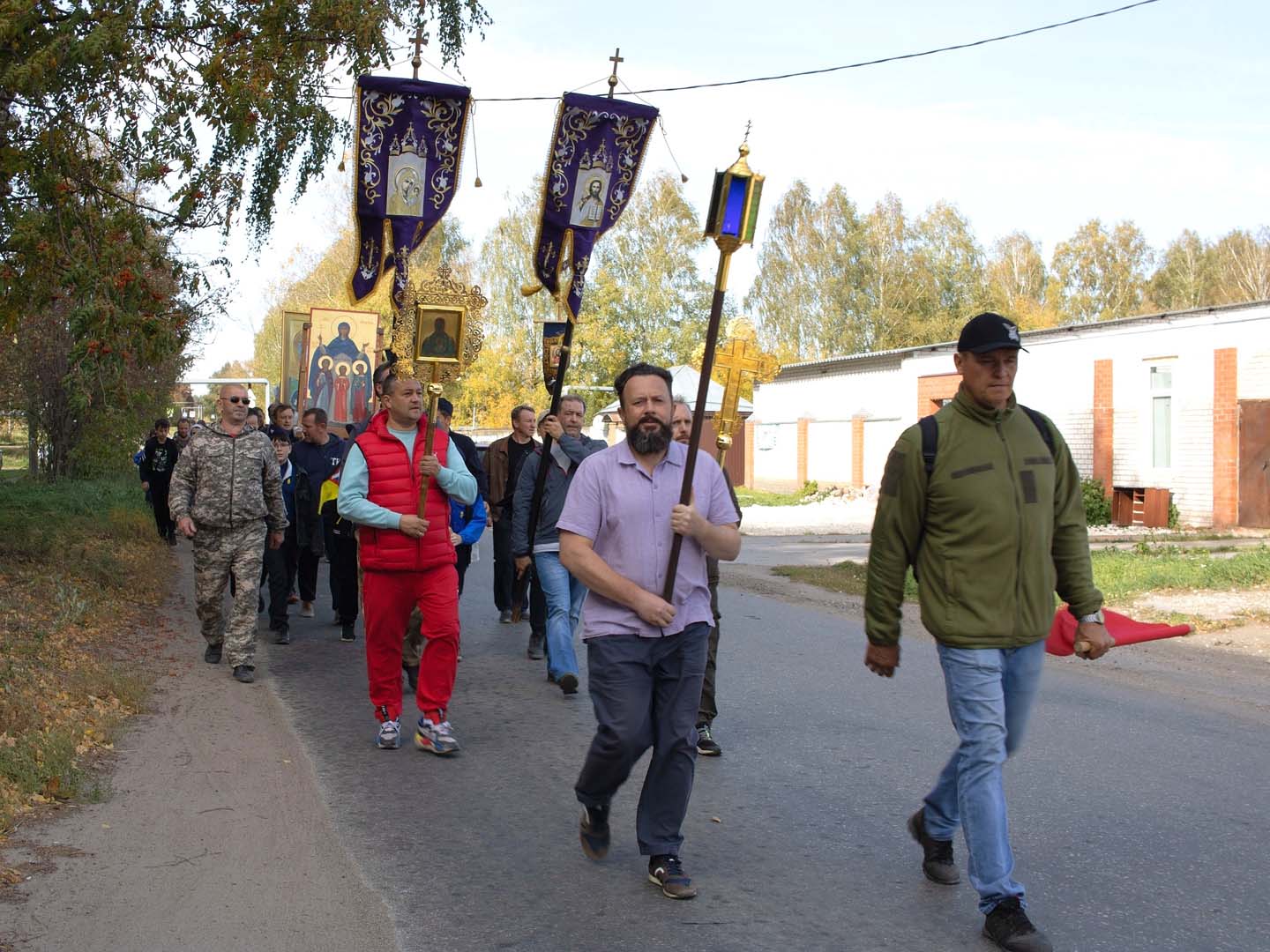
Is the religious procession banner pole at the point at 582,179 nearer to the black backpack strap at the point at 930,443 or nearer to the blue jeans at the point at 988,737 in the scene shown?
the black backpack strap at the point at 930,443

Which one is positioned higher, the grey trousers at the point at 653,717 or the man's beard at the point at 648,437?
the man's beard at the point at 648,437

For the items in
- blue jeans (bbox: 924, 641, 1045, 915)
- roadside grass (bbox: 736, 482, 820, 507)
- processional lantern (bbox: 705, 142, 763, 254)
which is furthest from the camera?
roadside grass (bbox: 736, 482, 820, 507)

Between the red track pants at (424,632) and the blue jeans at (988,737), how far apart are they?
324cm

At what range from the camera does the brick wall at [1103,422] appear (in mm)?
27703

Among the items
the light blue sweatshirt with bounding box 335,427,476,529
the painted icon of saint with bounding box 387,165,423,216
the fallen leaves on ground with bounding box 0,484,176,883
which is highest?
the painted icon of saint with bounding box 387,165,423,216

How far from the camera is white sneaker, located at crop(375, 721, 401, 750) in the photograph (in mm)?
7203

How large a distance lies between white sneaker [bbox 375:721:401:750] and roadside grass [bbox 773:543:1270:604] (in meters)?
8.07

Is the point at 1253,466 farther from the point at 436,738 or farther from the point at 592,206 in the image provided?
the point at 436,738

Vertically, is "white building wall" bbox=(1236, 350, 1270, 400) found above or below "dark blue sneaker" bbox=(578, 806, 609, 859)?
above

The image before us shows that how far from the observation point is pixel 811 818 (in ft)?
19.0

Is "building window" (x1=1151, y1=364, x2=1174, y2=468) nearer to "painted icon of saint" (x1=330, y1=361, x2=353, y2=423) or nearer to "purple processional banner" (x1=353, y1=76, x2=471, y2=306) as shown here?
"painted icon of saint" (x1=330, y1=361, x2=353, y2=423)

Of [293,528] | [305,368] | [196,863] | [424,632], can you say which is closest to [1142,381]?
[305,368]

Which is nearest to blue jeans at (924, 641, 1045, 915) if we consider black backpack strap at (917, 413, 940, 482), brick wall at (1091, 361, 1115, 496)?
black backpack strap at (917, 413, 940, 482)

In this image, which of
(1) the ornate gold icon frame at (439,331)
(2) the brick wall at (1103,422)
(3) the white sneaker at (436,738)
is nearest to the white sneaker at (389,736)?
(3) the white sneaker at (436,738)
